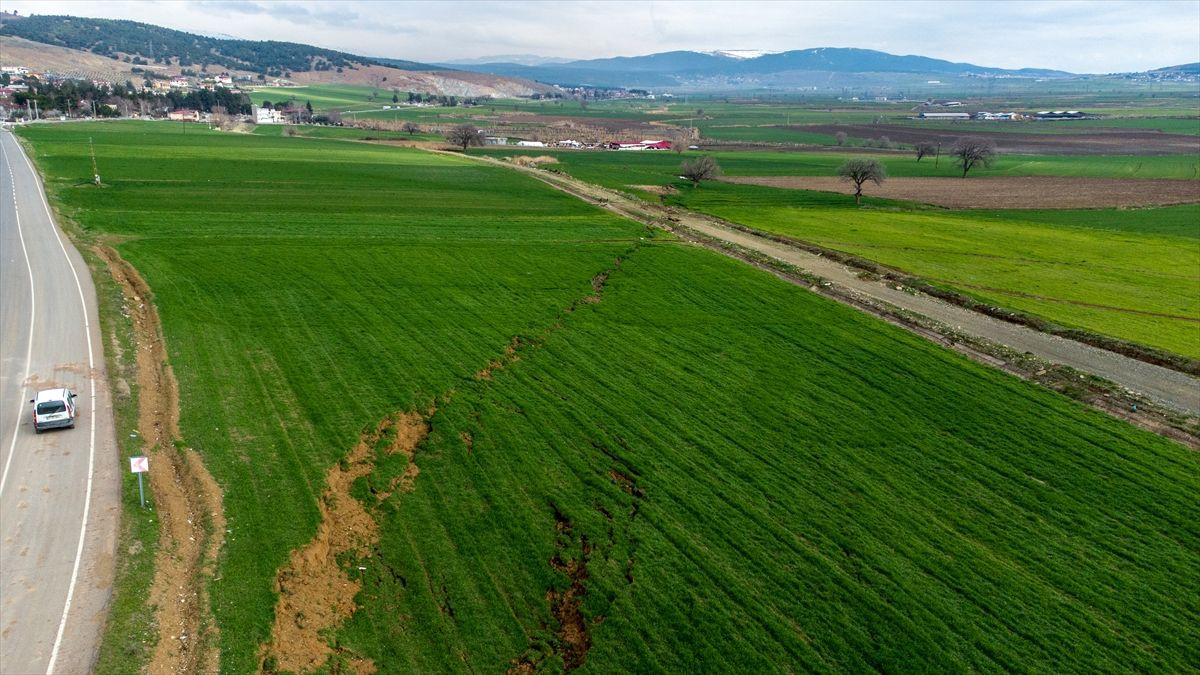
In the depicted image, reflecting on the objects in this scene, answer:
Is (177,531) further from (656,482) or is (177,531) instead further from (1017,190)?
(1017,190)

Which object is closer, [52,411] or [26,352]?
[52,411]

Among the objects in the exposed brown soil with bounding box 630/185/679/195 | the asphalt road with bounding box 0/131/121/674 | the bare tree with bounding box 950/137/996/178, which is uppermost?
the bare tree with bounding box 950/137/996/178

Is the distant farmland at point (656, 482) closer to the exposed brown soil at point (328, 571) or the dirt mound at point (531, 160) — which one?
the exposed brown soil at point (328, 571)

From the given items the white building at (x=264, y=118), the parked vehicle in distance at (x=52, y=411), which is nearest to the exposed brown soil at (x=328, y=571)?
the parked vehicle in distance at (x=52, y=411)

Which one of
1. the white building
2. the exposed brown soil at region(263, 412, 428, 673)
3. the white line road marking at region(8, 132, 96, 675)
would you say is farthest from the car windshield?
the white building

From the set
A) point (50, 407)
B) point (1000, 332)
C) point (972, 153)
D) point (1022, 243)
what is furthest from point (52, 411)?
point (972, 153)

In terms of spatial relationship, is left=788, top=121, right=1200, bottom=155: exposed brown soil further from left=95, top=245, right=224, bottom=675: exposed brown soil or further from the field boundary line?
left=95, top=245, right=224, bottom=675: exposed brown soil
